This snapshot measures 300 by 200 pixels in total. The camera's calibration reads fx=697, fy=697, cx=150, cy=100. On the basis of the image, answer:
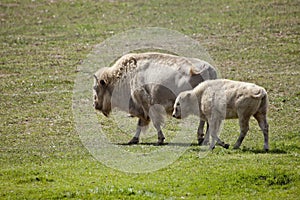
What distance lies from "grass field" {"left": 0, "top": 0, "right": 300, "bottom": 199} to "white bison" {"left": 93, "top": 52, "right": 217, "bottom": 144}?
4.40 feet

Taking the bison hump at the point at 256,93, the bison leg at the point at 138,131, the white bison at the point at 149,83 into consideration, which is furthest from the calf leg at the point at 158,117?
the bison hump at the point at 256,93

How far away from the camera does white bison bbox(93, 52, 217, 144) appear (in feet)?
55.4

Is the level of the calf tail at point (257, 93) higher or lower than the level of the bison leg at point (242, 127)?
higher

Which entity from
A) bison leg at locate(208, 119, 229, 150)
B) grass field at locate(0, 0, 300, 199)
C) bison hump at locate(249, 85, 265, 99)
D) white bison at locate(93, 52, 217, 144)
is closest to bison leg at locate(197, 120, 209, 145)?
white bison at locate(93, 52, 217, 144)

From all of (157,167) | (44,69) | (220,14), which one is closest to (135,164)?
(157,167)

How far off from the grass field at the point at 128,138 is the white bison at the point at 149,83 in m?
1.34

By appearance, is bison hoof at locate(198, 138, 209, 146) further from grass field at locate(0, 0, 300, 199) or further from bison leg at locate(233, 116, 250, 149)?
bison leg at locate(233, 116, 250, 149)

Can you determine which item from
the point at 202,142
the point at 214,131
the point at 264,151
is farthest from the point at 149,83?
the point at 264,151

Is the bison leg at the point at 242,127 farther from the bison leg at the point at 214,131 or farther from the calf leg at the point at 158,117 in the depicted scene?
the calf leg at the point at 158,117

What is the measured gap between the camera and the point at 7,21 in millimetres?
34625

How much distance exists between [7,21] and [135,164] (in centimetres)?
2140

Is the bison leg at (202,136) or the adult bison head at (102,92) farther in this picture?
the adult bison head at (102,92)

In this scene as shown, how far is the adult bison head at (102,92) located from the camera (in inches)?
728

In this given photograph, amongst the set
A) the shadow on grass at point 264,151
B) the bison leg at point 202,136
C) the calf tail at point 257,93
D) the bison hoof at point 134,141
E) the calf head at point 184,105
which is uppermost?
the calf tail at point 257,93
